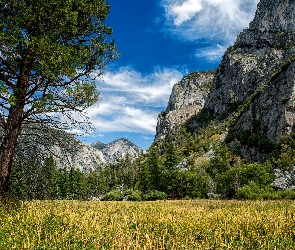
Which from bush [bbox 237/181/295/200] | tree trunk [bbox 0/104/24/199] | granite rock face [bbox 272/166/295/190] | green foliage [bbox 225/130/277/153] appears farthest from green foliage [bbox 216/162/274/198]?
tree trunk [bbox 0/104/24/199]

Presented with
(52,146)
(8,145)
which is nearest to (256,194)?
(52,146)

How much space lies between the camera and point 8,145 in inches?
404

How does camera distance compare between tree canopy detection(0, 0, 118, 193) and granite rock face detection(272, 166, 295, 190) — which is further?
granite rock face detection(272, 166, 295, 190)

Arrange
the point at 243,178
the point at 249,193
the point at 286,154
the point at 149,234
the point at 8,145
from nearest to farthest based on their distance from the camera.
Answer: the point at 149,234 < the point at 8,145 < the point at 249,193 < the point at 243,178 < the point at 286,154

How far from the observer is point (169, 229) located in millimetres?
8109

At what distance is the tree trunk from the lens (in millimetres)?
10148

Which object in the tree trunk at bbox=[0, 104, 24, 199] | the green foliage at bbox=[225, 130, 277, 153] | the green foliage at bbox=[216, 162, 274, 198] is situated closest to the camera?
the tree trunk at bbox=[0, 104, 24, 199]

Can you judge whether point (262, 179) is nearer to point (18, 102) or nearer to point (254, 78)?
point (18, 102)

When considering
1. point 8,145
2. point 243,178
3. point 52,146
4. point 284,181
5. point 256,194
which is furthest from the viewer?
point 243,178

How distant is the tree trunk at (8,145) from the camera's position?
1015 centimetres

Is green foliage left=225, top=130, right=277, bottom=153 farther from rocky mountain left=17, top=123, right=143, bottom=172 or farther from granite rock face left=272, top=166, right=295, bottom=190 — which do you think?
rocky mountain left=17, top=123, right=143, bottom=172

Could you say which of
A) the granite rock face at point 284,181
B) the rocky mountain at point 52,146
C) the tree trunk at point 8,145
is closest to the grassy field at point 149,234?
the tree trunk at point 8,145

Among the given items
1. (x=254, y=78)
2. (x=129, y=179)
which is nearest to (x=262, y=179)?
(x=129, y=179)

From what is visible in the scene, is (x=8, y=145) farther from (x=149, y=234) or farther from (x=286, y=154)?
(x=286, y=154)
